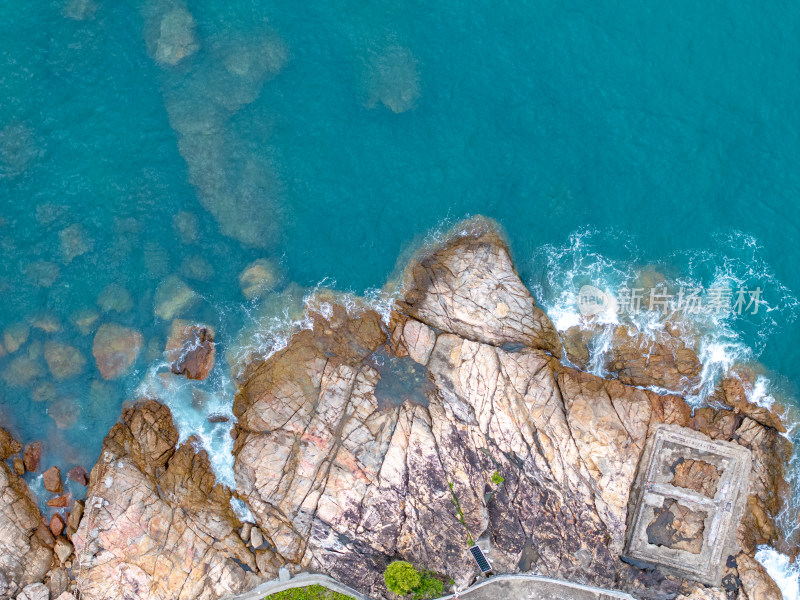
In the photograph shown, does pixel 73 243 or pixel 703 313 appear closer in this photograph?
pixel 703 313

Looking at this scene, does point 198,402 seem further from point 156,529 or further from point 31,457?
point 31,457

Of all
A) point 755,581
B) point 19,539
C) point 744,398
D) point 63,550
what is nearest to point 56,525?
point 63,550

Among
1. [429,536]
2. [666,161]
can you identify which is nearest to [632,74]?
[666,161]

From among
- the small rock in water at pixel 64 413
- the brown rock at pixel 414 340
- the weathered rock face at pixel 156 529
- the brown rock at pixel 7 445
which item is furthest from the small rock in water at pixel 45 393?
the brown rock at pixel 414 340

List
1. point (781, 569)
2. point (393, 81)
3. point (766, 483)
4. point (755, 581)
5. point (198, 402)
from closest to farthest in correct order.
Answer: point (755, 581), point (781, 569), point (766, 483), point (198, 402), point (393, 81)

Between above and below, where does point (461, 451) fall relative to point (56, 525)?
above

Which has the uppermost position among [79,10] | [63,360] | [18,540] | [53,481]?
[79,10]
